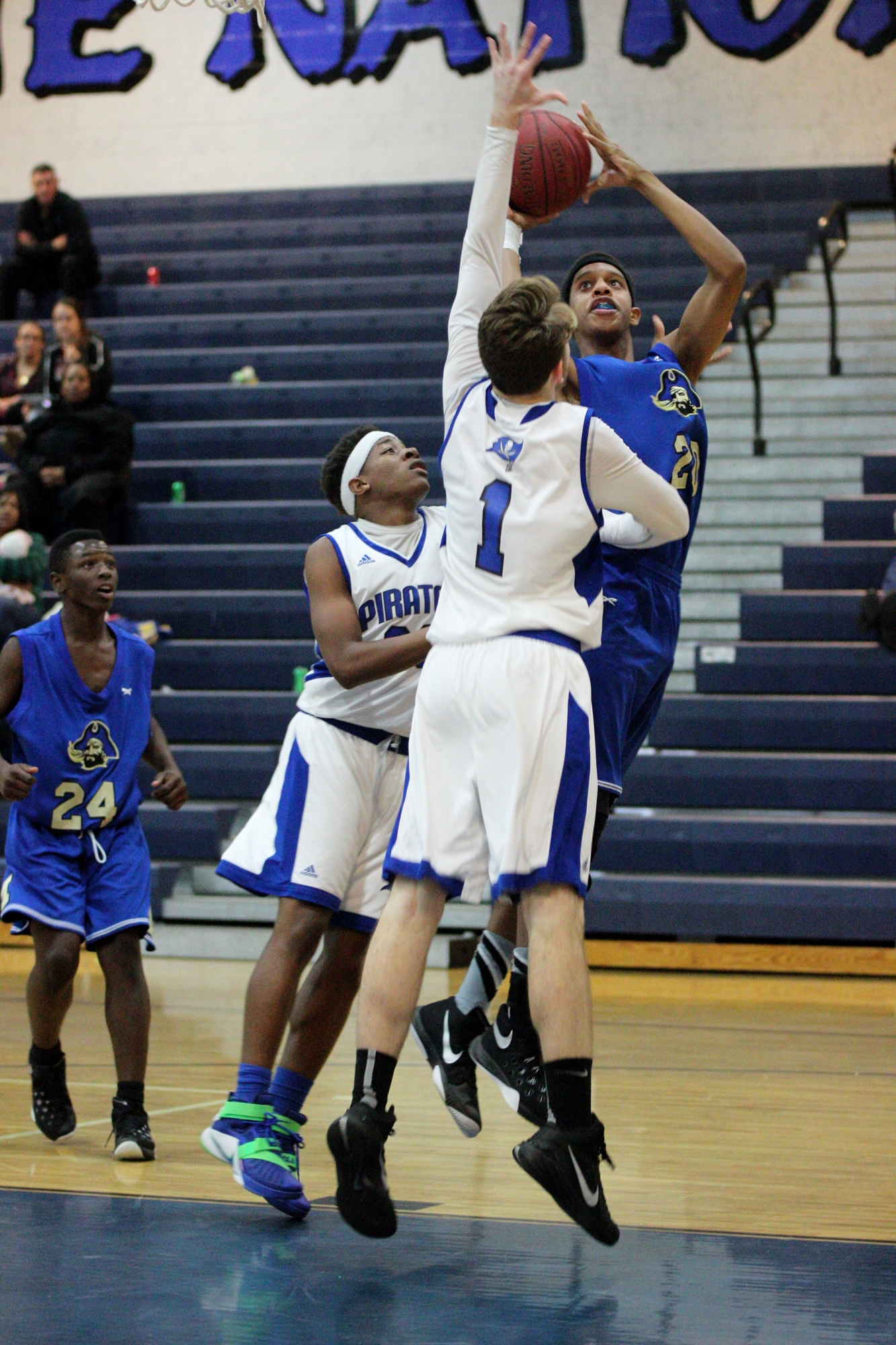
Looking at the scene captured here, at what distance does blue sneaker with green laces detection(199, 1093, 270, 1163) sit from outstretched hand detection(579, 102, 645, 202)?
7.01 ft

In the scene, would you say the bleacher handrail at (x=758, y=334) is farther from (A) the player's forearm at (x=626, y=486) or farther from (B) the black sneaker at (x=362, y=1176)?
(B) the black sneaker at (x=362, y=1176)

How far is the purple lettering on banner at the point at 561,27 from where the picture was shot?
528 inches

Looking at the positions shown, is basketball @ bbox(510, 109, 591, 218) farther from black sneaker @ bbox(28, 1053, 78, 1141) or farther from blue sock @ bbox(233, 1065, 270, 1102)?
black sneaker @ bbox(28, 1053, 78, 1141)

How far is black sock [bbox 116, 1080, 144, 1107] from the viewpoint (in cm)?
429

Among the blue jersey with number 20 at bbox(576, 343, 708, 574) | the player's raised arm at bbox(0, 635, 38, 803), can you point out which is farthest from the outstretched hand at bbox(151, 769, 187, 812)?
the blue jersey with number 20 at bbox(576, 343, 708, 574)

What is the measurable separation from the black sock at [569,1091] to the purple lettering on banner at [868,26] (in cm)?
1189

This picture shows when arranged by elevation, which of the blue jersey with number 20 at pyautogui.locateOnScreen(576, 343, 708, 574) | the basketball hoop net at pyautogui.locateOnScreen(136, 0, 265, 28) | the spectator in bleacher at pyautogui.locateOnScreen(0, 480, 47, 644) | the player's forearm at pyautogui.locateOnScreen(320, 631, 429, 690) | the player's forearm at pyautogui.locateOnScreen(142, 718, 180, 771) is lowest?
the player's forearm at pyautogui.locateOnScreen(142, 718, 180, 771)

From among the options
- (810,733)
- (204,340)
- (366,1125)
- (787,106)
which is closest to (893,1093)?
(366,1125)

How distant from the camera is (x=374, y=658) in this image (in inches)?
139

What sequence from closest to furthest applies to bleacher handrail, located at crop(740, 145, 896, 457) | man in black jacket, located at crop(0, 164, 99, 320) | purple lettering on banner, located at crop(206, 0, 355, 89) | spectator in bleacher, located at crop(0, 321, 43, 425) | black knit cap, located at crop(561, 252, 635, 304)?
black knit cap, located at crop(561, 252, 635, 304) < bleacher handrail, located at crop(740, 145, 896, 457) < spectator in bleacher, located at crop(0, 321, 43, 425) < man in black jacket, located at crop(0, 164, 99, 320) < purple lettering on banner, located at crop(206, 0, 355, 89)

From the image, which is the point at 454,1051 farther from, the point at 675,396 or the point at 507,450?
the point at 675,396

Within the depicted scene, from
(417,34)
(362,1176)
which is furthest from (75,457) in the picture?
(362,1176)

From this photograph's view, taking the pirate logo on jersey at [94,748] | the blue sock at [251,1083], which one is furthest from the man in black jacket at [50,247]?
the blue sock at [251,1083]

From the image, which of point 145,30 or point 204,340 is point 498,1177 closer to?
point 204,340
